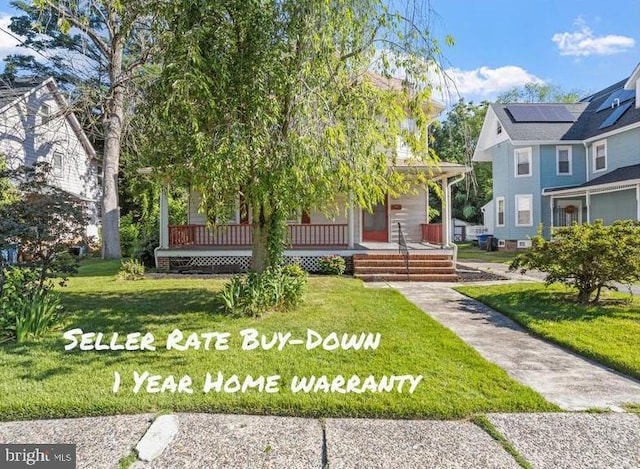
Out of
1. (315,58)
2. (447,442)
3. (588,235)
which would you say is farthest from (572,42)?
(447,442)

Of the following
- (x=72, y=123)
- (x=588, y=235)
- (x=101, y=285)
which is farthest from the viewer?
(x=72, y=123)

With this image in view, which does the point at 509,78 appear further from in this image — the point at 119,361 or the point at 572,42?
the point at 119,361

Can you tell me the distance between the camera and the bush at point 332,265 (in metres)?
12.0

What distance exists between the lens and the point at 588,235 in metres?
7.32

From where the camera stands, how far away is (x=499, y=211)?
78.5 ft

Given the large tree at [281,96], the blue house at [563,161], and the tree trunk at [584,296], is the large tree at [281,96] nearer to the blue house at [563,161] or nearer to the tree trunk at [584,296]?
the tree trunk at [584,296]

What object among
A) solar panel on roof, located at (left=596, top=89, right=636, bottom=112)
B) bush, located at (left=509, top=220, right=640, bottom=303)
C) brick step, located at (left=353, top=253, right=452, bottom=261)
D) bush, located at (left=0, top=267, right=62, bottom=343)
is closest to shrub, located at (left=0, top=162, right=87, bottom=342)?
bush, located at (left=0, top=267, right=62, bottom=343)

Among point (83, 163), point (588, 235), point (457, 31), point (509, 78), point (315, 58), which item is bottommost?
point (588, 235)

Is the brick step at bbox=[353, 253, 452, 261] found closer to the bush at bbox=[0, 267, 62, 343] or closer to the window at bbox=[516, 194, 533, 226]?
the bush at bbox=[0, 267, 62, 343]

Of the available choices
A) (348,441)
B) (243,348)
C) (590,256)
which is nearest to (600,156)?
(590,256)

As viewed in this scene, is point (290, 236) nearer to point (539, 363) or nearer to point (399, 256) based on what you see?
point (399, 256)

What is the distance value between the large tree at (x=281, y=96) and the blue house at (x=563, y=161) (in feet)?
51.5

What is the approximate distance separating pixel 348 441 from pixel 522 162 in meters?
22.9

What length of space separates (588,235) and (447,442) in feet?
20.4
